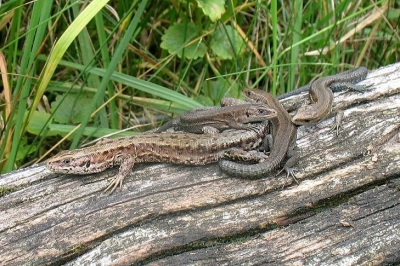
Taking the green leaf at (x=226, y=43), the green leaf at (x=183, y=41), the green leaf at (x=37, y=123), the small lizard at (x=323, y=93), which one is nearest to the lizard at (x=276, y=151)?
the small lizard at (x=323, y=93)

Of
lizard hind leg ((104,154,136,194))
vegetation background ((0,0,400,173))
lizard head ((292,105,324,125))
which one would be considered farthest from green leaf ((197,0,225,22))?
→ lizard hind leg ((104,154,136,194))

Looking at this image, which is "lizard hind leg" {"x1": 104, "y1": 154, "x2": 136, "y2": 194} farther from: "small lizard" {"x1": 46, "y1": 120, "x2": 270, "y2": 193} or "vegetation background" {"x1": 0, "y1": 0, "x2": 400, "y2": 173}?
"vegetation background" {"x1": 0, "y1": 0, "x2": 400, "y2": 173}

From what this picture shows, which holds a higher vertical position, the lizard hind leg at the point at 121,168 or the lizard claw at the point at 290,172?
the lizard claw at the point at 290,172

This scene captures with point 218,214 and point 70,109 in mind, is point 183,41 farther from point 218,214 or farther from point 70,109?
point 218,214

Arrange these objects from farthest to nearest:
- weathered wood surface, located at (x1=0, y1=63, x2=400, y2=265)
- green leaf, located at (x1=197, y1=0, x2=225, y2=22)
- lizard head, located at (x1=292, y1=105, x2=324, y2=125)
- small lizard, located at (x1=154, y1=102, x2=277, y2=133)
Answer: green leaf, located at (x1=197, y1=0, x2=225, y2=22) → small lizard, located at (x1=154, y1=102, x2=277, y2=133) → lizard head, located at (x1=292, y1=105, x2=324, y2=125) → weathered wood surface, located at (x1=0, y1=63, x2=400, y2=265)

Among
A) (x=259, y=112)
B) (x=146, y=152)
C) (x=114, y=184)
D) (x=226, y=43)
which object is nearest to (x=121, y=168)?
(x=114, y=184)

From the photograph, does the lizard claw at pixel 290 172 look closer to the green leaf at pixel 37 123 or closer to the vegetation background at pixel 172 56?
the vegetation background at pixel 172 56

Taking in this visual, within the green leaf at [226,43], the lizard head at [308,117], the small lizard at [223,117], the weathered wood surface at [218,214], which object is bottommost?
the weathered wood surface at [218,214]

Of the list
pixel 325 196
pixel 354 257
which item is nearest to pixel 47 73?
pixel 325 196
